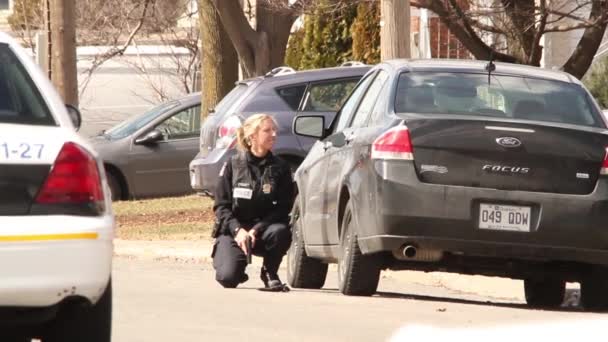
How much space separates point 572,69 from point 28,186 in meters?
12.9

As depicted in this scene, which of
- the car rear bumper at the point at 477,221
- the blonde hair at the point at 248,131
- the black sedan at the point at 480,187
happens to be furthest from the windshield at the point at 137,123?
the car rear bumper at the point at 477,221

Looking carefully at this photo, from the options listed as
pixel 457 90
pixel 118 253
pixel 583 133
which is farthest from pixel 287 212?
pixel 118 253

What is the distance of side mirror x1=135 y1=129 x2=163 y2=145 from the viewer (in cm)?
2200

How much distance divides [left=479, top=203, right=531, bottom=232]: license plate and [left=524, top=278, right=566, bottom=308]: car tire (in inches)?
58.6

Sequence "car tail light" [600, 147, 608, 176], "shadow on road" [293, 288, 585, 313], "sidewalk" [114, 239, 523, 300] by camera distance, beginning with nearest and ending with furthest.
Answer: "car tail light" [600, 147, 608, 176]
"shadow on road" [293, 288, 585, 313]
"sidewalk" [114, 239, 523, 300]

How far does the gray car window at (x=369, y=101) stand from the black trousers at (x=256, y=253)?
3.20ft

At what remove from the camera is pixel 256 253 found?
11.3 metres

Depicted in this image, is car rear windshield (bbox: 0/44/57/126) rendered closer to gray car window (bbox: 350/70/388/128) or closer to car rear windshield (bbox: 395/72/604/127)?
car rear windshield (bbox: 395/72/604/127)

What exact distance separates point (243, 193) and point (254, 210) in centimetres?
16

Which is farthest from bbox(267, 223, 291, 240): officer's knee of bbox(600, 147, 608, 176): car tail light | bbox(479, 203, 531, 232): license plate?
bbox(600, 147, 608, 176): car tail light

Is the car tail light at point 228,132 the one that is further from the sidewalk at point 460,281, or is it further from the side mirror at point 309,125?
the side mirror at point 309,125

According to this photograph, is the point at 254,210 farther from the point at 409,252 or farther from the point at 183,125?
the point at 183,125

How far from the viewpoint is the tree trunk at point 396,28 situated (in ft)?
47.5

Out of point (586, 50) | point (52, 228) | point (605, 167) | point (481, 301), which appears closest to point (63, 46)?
point (586, 50)
